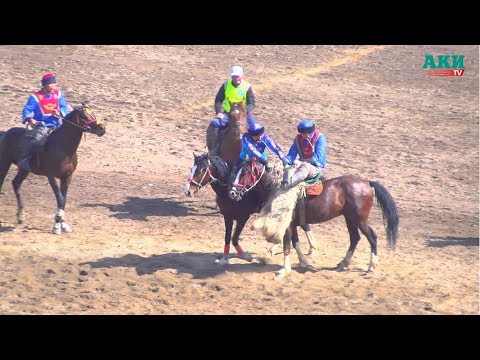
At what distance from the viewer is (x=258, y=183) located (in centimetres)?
1323

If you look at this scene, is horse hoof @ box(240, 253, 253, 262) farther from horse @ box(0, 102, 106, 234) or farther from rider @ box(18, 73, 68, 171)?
rider @ box(18, 73, 68, 171)

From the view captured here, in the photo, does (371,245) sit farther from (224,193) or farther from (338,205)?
(224,193)

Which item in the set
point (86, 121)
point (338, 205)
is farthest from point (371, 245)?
point (86, 121)

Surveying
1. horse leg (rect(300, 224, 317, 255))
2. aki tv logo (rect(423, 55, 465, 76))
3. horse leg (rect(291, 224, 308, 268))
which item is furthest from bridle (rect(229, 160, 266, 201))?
aki tv logo (rect(423, 55, 465, 76))

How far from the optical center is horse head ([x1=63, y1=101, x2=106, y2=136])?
1473 centimetres

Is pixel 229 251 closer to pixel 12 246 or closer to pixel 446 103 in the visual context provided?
pixel 12 246

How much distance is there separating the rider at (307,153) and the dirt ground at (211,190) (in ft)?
5.05

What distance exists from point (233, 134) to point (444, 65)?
13581 millimetres

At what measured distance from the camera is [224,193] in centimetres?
1331

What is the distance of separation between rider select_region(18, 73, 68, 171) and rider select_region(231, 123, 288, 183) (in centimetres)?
383

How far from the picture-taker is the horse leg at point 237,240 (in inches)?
531

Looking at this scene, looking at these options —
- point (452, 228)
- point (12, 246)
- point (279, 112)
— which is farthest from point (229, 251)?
point (279, 112)

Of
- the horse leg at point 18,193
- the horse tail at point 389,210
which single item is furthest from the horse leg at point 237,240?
the horse leg at point 18,193

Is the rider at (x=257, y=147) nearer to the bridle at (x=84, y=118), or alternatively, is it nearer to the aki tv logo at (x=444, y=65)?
the bridle at (x=84, y=118)
